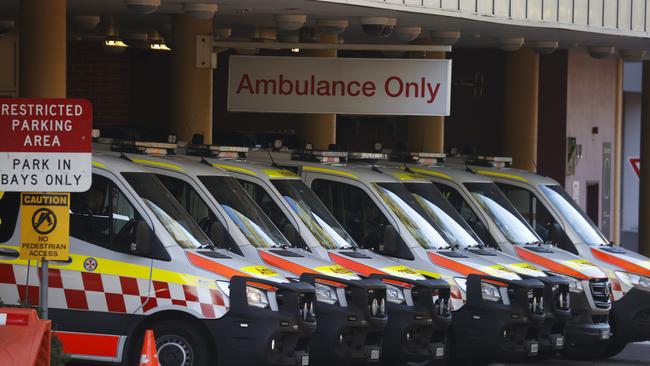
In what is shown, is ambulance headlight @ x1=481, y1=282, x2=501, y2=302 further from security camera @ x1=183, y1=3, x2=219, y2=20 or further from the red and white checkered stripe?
security camera @ x1=183, y1=3, x2=219, y2=20

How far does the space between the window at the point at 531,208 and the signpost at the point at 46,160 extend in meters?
8.55

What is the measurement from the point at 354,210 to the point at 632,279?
3.77m

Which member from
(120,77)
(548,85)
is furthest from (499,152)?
(120,77)

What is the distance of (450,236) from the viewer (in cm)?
1655

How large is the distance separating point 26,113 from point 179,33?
987 cm

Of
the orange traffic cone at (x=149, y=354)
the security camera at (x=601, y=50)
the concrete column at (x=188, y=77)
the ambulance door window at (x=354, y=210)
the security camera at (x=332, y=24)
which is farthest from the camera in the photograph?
the security camera at (x=601, y=50)

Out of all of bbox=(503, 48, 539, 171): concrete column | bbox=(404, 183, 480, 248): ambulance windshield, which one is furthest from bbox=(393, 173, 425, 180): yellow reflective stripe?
bbox=(503, 48, 539, 171): concrete column

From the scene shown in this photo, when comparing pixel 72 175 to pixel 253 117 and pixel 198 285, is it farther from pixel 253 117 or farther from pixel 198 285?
pixel 253 117

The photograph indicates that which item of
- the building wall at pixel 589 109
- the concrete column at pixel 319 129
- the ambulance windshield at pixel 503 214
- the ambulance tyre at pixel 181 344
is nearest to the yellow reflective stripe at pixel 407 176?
the ambulance windshield at pixel 503 214

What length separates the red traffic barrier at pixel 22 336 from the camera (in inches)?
385

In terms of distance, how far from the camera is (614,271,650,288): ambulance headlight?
699 inches

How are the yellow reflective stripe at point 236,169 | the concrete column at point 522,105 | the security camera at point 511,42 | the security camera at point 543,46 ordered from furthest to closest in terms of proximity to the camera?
the concrete column at point 522,105
the security camera at point 543,46
the security camera at point 511,42
the yellow reflective stripe at point 236,169

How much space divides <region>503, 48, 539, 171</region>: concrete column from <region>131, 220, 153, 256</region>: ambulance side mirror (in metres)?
15.3

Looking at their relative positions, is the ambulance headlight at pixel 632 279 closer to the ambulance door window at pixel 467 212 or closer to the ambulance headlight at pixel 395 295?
the ambulance door window at pixel 467 212
